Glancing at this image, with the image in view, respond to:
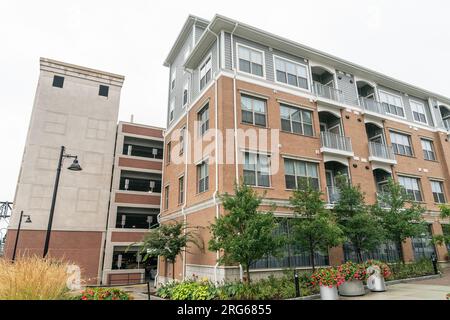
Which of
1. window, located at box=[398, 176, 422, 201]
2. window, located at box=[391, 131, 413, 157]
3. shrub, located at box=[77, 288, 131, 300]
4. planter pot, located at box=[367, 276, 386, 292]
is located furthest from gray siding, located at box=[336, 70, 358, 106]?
shrub, located at box=[77, 288, 131, 300]

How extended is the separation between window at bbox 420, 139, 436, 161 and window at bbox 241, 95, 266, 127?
16.2 meters

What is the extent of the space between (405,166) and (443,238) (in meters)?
5.79

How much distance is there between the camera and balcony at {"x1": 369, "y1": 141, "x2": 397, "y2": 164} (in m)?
20.8

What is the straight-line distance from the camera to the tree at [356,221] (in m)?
15.1

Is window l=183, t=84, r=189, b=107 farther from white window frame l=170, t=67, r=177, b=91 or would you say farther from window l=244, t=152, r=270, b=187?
window l=244, t=152, r=270, b=187

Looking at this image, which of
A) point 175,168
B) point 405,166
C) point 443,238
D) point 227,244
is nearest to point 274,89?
point 175,168

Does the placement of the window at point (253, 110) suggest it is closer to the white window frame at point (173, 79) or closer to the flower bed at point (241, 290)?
the flower bed at point (241, 290)

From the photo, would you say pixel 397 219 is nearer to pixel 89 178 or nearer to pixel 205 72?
pixel 205 72

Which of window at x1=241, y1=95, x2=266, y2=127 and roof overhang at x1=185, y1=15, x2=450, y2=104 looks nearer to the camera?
window at x1=241, y1=95, x2=266, y2=127

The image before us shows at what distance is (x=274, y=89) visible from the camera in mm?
18391

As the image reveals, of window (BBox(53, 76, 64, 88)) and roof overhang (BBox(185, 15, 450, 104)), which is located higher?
Answer: window (BBox(53, 76, 64, 88))

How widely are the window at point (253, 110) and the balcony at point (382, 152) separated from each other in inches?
348

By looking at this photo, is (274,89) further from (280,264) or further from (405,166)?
(405,166)
